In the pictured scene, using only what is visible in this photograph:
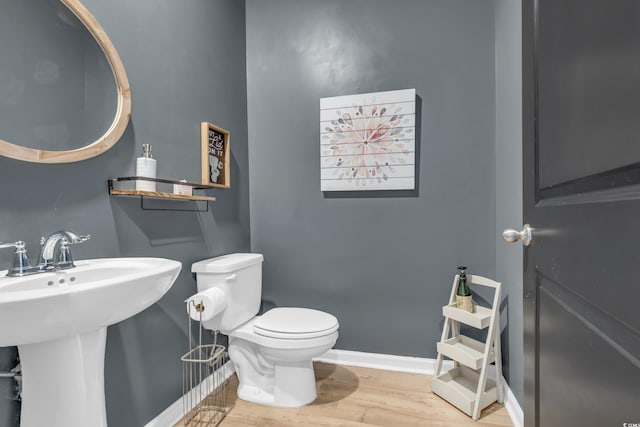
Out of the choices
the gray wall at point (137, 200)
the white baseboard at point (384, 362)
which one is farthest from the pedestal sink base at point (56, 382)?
the white baseboard at point (384, 362)

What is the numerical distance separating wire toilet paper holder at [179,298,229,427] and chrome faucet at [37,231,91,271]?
1.94 ft

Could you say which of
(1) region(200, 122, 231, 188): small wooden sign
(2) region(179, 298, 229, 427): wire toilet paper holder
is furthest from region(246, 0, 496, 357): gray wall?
(2) region(179, 298, 229, 427): wire toilet paper holder

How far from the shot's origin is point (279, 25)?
2268 mm

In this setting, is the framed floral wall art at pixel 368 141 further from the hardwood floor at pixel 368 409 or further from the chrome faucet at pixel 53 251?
the chrome faucet at pixel 53 251

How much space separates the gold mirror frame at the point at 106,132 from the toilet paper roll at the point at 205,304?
750mm

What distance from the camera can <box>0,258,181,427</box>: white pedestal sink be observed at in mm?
735

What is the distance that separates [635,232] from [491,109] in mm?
1734

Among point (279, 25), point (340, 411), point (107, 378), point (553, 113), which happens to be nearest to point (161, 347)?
point (107, 378)

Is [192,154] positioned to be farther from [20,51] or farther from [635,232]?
[635,232]

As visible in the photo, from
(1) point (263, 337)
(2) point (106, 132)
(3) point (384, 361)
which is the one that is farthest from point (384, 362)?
(2) point (106, 132)

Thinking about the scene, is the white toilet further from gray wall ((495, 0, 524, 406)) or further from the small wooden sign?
gray wall ((495, 0, 524, 406))

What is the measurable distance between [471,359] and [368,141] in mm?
1355

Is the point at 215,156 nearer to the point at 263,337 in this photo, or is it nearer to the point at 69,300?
the point at 263,337

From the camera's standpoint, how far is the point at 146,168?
4.47 ft
